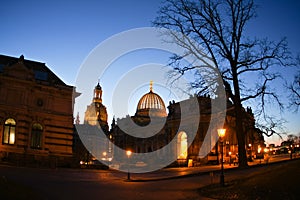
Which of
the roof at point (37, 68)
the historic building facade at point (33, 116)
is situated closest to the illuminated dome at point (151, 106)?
the roof at point (37, 68)

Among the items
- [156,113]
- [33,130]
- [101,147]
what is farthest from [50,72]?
[101,147]

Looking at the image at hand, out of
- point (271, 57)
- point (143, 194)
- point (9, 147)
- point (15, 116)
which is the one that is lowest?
point (143, 194)

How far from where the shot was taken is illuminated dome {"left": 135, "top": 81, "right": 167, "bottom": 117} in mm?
111750

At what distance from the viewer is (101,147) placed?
422 ft

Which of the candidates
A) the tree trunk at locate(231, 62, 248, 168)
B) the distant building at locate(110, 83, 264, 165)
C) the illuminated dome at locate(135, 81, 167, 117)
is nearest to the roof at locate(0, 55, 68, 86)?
the distant building at locate(110, 83, 264, 165)

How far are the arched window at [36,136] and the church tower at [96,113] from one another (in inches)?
3978

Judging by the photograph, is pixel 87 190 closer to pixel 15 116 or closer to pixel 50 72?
pixel 15 116

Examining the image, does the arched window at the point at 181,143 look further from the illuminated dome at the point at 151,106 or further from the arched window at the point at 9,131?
the arched window at the point at 9,131

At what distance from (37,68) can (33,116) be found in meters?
9.65

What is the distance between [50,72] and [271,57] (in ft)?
108

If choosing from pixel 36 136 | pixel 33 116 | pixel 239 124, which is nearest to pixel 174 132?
pixel 36 136

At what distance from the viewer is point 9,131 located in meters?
39.3

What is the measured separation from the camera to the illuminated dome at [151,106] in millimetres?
111750

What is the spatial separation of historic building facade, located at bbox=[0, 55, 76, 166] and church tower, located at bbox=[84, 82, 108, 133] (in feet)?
325
